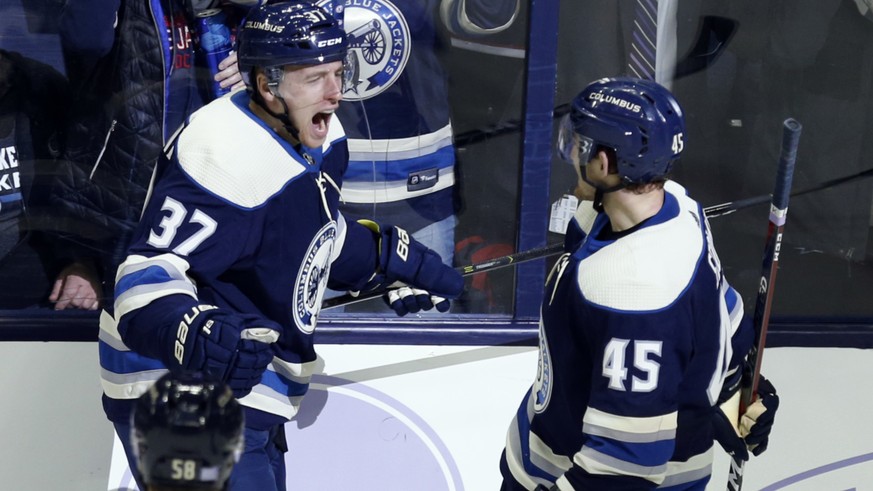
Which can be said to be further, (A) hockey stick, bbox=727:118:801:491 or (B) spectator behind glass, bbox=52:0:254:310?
(B) spectator behind glass, bbox=52:0:254:310

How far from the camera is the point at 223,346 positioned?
6.95 ft

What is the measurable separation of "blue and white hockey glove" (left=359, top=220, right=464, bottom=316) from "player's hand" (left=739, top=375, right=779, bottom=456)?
85cm

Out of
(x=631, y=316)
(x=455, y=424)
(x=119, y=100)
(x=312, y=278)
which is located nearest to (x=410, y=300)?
(x=312, y=278)

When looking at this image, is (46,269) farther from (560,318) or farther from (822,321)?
(822,321)

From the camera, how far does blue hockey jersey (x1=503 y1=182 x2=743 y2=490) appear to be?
2.06 meters

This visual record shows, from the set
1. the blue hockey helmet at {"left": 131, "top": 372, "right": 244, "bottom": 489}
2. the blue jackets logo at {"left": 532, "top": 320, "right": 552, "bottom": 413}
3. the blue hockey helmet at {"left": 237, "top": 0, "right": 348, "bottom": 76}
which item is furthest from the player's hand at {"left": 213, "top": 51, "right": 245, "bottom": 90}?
the blue hockey helmet at {"left": 131, "top": 372, "right": 244, "bottom": 489}

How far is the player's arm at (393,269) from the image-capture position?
2941 mm

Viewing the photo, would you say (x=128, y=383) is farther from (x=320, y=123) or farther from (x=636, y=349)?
(x=636, y=349)

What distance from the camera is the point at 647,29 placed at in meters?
3.65

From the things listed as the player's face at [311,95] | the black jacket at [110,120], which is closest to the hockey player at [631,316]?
the player's face at [311,95]

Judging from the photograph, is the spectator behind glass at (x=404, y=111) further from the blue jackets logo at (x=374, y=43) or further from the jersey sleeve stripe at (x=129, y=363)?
the jersey sleeve stripe at (x=129, y=363)

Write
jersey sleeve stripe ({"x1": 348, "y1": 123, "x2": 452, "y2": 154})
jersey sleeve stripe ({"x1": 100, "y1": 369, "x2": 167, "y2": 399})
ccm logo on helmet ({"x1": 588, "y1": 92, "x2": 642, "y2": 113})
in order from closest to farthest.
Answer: ccm logo on helmet ({"x1": 588, "y1": 92, "x2": 642, "y2": 113}) < jersey sleeve stripe ({"x1": 100, "y1": 369, "x2": 167, "y2": 399}) < jersey sleeve stripe ({"x1": 348, "y1": 123, "x2": 452, "y2": 154})

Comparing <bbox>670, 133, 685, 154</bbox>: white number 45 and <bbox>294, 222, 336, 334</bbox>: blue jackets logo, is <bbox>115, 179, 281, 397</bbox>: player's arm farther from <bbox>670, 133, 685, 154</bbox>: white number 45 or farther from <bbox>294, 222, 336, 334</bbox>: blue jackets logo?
<bbox>670, 133, 685, 154</bbox>: white number 45

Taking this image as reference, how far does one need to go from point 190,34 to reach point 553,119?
1.20 m
